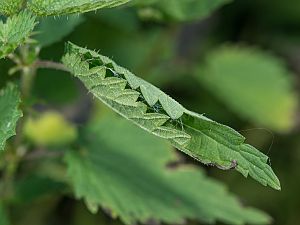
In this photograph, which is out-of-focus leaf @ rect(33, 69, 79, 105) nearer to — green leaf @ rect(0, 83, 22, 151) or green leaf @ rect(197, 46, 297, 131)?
green leaf @ rect(197, 46, 297, 131)

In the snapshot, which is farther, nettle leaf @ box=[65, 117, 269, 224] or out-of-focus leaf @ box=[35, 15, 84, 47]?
nettle leaf @ box=[65, 117, 269, 224]

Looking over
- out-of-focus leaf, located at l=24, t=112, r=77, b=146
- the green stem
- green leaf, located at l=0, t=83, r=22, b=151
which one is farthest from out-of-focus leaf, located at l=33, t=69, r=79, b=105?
green leaf, located at l=0, t=83, r=22, b=151

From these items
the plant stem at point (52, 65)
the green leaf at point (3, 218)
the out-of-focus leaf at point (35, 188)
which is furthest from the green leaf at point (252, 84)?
the plant stem at point (52, 65)

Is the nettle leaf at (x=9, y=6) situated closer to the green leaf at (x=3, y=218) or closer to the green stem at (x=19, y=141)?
the green stem at (x=19, y=141)

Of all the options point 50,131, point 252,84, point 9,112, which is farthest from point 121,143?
point 252,84

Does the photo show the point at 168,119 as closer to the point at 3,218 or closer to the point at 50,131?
the point at 3,218

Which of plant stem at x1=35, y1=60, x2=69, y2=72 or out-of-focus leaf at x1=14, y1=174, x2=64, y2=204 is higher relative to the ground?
plant stem at x1=35, y1=60, x2=69, y2=72

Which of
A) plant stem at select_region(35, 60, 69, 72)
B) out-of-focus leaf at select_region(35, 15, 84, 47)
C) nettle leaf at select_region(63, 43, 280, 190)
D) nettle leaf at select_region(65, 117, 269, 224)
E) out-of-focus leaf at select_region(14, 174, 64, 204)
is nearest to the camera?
nettle leaf at select_region(63, 43, 280, 190)

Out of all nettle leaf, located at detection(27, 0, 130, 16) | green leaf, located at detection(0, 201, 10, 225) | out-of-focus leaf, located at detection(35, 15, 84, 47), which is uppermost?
nettle leaf, located at detection(27, 0, 130, 16)
